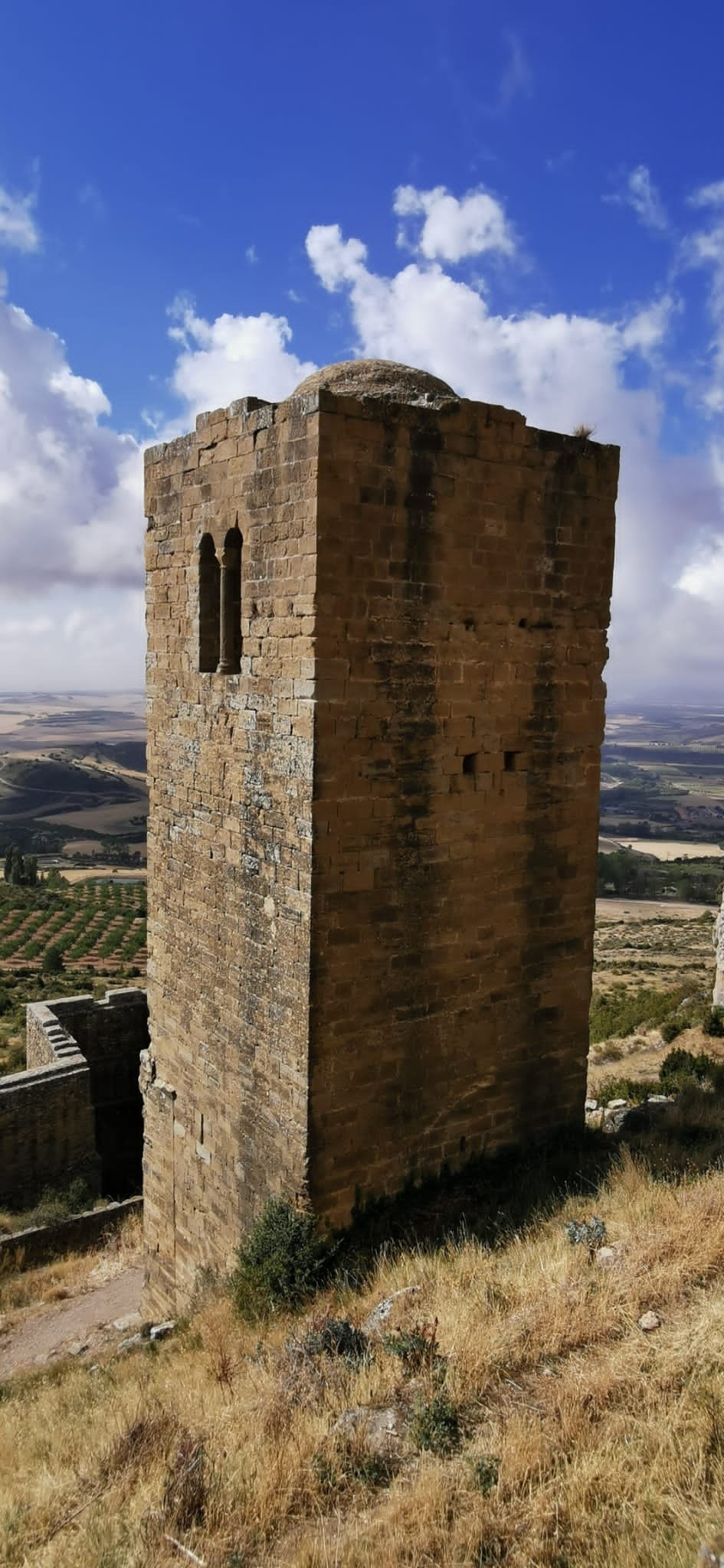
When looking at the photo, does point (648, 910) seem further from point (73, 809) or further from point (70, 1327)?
point (73, 809)

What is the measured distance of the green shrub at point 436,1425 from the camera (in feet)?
13.1

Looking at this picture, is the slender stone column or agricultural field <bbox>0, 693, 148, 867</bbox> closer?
the slender stone column

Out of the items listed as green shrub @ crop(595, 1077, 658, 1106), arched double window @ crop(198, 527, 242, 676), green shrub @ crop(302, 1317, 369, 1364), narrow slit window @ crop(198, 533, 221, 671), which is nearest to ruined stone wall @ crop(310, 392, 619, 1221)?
green shrub @ crop(302, 1317, 369, 1364)

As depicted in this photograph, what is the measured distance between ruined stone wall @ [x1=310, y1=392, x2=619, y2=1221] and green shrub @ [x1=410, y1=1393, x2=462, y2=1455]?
1.78 metres

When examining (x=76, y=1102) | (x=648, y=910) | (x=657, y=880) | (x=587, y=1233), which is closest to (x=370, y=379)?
(x=587, y=1233)

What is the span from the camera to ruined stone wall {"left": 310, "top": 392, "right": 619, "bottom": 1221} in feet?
18.0

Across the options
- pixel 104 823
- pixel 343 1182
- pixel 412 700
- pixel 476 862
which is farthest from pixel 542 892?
pixel 104 823

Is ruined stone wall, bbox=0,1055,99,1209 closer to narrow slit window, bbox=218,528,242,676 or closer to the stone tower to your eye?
the stone tower

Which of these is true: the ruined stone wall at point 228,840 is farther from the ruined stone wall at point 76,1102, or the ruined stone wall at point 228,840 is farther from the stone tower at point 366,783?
the ruined stone wall at point 76,1102

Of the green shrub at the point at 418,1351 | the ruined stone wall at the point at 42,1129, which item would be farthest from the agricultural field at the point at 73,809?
the green shrub at the point at 418,1351

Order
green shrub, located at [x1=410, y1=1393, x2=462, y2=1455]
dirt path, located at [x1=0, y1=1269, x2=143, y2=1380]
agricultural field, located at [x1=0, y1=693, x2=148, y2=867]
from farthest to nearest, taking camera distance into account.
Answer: agricultural field, located at [x1=0, y1=693, x2=148, y2=867]
dirt path, located at [x1=0, y1=1269, x2=143, y2=1380]
green shrub, located at [x1=410, y1=1393, x2=462, y2=1455]

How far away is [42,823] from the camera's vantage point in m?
117

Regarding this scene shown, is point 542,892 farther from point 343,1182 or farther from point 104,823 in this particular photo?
point 104,823

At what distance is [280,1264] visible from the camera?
19.0ft
